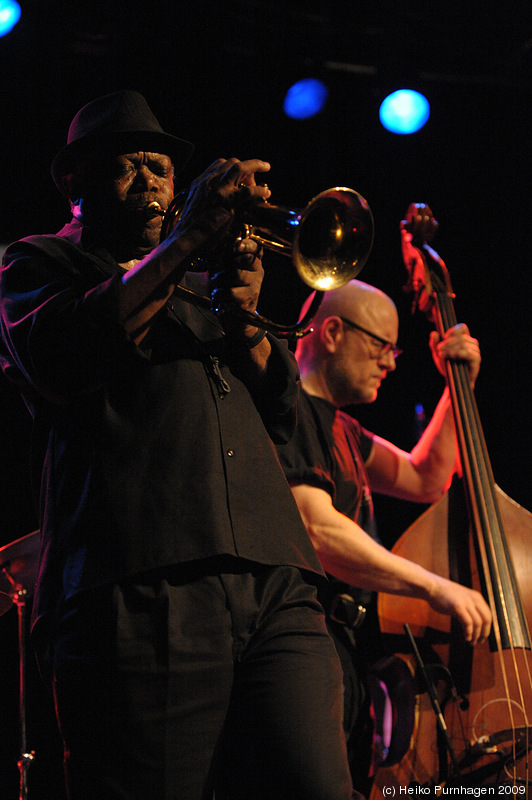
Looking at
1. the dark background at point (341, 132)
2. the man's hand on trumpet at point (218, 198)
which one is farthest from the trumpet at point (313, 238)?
the dark background at point (341, 132)

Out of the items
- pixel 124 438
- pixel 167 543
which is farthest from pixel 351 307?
pixel 167 543

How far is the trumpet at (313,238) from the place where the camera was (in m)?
2.06

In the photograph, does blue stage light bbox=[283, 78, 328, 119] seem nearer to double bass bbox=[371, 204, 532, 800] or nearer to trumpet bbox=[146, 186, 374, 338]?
double bass bbox=[371, 204, 532, 800]

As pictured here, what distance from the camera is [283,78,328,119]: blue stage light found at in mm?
4801

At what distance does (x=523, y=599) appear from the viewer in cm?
314

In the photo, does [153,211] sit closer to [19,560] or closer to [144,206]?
[144,206]

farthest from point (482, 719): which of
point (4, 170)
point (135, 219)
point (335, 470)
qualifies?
point (4, 170)

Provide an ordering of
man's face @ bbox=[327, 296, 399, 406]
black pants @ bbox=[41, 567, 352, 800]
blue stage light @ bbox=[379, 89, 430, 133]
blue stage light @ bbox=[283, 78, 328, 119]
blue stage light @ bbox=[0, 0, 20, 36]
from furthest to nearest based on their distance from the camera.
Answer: blue stage light @ bbox=[379, 89, 430, 133] → blue stage light @ bbox=[283, 78, 328, 119] → blue stage light @ bbox=[0, 0, 20, 36] → man's face @ bbox=[327, 296, 399, 406] → black pants @ bbox=[41, 567, 352, 800]

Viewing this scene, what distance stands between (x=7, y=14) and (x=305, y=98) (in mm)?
1806

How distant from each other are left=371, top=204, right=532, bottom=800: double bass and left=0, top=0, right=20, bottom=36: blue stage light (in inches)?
115

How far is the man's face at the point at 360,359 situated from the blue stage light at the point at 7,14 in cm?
237

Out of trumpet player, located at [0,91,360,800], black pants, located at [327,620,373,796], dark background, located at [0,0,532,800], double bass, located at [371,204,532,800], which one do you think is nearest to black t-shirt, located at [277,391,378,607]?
black pants, located at [327,620,373,796]

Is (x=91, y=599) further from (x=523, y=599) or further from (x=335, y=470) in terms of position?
(x=523, y=599)

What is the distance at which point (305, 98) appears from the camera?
4.86 metres
